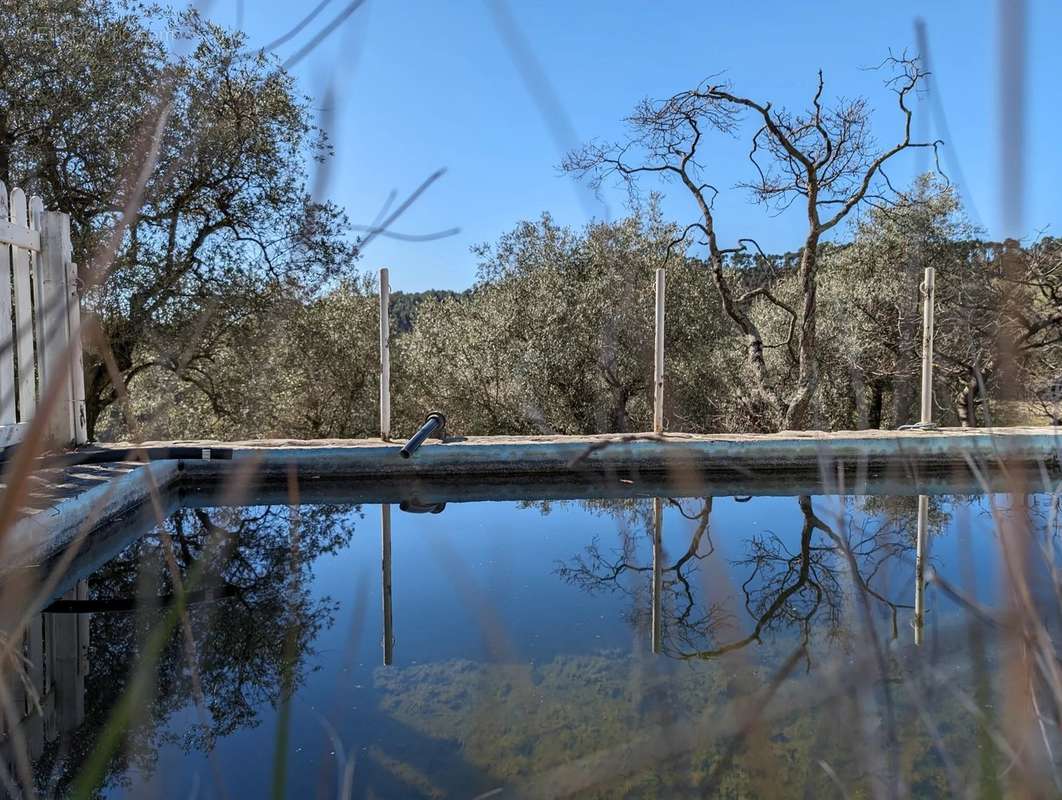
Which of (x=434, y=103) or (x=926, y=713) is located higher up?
(x=434, y=103)

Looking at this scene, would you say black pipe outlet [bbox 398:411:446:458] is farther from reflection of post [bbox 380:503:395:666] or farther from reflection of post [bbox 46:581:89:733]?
reflection of post [bbox 46:581:89:733]

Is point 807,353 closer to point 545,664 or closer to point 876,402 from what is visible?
point 876,402

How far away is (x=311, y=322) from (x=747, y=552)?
8082 mm

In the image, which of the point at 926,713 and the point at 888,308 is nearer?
the point at 926,713

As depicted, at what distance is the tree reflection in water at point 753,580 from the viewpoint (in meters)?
2.17

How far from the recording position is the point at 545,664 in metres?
2.12

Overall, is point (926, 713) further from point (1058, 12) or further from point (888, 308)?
point (888, 308)

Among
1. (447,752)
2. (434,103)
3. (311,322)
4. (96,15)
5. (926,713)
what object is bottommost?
(447,752)

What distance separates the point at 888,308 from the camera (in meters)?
11.6

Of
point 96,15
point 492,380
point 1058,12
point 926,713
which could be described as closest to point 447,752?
point 926,713

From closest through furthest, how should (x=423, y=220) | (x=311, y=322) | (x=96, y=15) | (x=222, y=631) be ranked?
(x=423, y=220)
(x=222, y=631)
(x=96, y=15)
(x=311, y=322)

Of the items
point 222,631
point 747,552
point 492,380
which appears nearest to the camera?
point 222,631

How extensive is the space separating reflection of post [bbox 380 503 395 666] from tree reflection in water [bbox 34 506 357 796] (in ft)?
0.66

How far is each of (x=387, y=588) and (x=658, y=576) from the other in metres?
1.14
